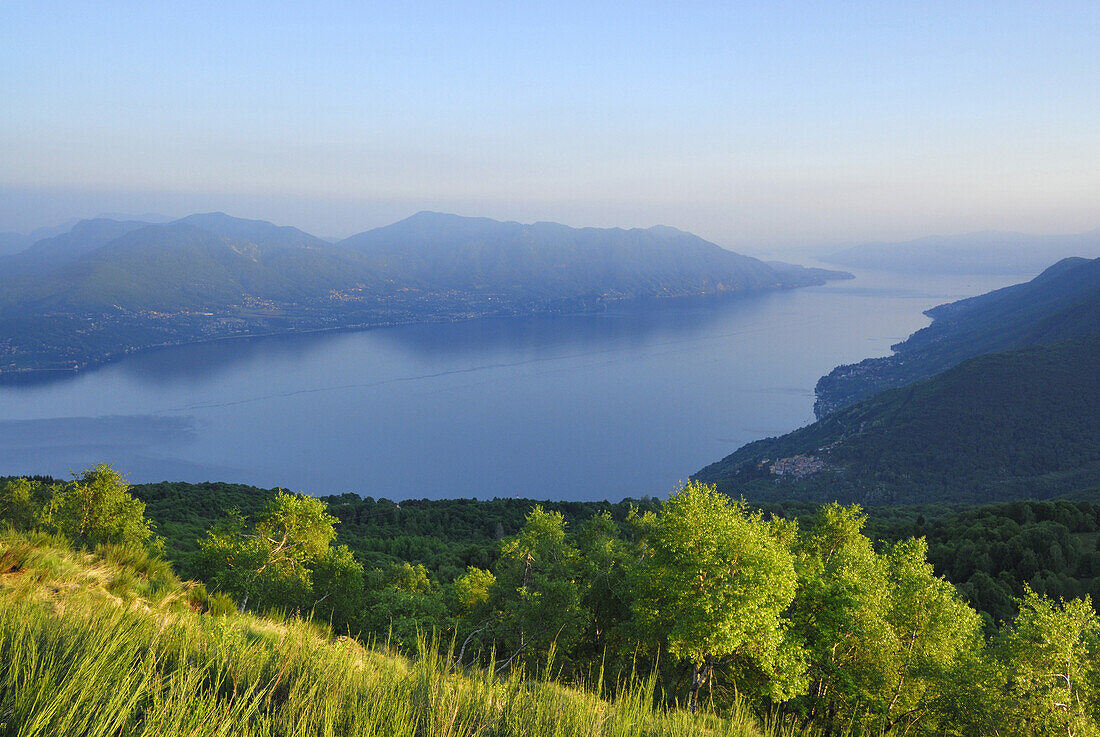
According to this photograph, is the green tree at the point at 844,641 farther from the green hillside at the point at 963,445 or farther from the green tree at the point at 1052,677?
the green hillside at the point at 963,445

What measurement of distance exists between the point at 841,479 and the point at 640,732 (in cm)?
9491

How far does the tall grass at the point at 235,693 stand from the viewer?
233 cm

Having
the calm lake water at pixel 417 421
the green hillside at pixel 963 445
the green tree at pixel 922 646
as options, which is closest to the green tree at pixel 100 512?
the green tree at pixel 922 646

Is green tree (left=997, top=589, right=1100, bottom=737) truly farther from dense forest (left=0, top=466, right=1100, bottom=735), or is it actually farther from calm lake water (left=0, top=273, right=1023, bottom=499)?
calm lake water (left=0, top=273, right=1023, bottom=499)

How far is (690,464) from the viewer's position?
109812mm

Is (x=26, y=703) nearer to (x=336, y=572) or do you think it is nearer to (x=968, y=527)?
(x=336, y=572)

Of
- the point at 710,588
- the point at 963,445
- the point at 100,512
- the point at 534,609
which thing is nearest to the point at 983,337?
the point at 963,445

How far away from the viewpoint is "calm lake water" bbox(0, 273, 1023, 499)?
10194 centimetres

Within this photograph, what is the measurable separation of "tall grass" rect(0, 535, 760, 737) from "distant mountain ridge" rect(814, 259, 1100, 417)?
475ft

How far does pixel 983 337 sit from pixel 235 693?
205537 millimetres

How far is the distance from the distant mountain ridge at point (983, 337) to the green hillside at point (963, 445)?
1243 inches

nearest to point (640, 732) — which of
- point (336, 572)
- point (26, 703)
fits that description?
point (26, 703)

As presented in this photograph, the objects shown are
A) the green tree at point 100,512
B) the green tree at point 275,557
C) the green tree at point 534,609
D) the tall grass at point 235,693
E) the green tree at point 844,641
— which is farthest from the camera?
the green tree at point 100,512

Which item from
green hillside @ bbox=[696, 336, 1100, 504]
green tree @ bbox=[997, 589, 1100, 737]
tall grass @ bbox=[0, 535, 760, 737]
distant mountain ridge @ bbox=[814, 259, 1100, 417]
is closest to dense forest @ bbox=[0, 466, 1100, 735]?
green tree @ bbox=[997, 589, 1100, 737]
